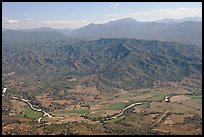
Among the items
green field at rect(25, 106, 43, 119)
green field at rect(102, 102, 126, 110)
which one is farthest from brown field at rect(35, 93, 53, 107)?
green field at rect(102, 102, 126, 110)

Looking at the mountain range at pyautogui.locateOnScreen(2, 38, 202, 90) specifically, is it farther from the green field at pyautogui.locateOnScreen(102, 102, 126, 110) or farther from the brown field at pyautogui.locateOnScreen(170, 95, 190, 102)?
the green field at pyautogui.locateOnScreen(102, 102, 126, 110)

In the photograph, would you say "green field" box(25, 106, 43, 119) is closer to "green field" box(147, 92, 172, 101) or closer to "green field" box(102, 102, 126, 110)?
"green field" box(102, 102, 126, 110)

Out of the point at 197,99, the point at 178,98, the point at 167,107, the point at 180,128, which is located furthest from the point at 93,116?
the point at 197,99

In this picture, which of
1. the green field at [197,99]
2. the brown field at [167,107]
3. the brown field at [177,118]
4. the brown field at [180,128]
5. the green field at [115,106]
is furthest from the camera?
the green field at [197,99]

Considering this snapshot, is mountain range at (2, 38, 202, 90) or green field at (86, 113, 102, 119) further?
mountain range at (2, 38, 202, 90)

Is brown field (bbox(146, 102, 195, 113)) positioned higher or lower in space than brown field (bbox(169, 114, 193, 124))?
lower

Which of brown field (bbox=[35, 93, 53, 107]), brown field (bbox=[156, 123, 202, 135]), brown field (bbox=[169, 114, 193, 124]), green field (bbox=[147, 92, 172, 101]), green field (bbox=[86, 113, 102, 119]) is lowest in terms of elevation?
brown field (bbox=[35, 93, 53, 107])

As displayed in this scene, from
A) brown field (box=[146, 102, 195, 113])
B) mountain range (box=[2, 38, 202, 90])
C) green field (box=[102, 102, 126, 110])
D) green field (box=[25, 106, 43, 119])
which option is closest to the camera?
green field (box=[25, 106, 43, 119])

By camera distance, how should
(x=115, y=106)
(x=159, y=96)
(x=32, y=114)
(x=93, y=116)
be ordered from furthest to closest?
(x=159, y=96), (x=115, y=106), (x=32, y=114), (x=93, y=116)

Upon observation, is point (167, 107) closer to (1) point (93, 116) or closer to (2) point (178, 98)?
(2) point (178, 98)

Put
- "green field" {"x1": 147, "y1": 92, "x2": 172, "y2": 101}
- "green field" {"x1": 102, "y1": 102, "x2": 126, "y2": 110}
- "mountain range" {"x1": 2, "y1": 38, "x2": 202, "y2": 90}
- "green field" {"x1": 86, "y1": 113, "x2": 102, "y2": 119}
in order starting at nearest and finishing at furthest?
"green field" {"x1": 86, "y1": 113, "x2": 102, "y2": 119} → "green field" {"x1": 102, "y1": 102, "x2": 126, "y2": 110} → "green field" {"x1": 147, "y1": 92, "x2": 172, "y2": 101} → "mountain range" {"x1": 2, "y1": 38, "x2": 202, "y2": 90}

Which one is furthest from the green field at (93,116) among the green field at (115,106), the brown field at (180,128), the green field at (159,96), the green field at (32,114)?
the green field at (159,96)

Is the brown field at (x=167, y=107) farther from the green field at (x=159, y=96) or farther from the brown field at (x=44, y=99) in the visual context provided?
the brown field at (x=44, y=99)
